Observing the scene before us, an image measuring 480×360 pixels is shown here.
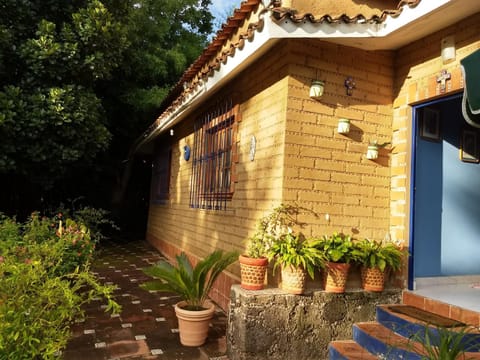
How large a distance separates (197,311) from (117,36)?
24.7ft

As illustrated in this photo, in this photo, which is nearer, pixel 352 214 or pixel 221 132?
pixel 352 214

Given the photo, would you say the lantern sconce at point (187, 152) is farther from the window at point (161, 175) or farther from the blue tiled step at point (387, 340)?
the blue tiled step at point (387, 340)

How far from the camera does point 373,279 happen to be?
13.8ft

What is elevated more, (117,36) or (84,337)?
(117,36)

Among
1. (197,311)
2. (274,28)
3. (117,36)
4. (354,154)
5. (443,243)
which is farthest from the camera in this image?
(117,36)

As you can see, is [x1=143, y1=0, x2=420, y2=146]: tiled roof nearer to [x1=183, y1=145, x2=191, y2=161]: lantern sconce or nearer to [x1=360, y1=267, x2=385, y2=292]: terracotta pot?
[x1=183, y1=145, x2=191, y2=161]: lantern sconce

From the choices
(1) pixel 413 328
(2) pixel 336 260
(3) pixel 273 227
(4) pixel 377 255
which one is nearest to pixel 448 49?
(4) pixel 377 255

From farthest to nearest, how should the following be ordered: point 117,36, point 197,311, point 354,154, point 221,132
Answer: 1. point 117,36
2. point 221,132
3. point 354,154
4. point 197,311

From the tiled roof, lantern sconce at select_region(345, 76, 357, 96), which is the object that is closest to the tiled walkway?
lantern sconce at select_region(345, 76, 357, 96)

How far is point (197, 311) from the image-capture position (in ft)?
13.7

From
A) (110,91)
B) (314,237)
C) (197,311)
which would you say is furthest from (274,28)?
(110,91)

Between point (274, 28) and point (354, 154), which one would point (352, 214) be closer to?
point (354, 154)

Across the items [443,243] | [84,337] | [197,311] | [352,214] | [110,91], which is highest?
[110,91]

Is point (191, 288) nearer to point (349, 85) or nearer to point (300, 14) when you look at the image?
point (349, 85)
